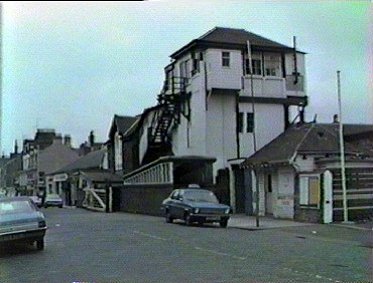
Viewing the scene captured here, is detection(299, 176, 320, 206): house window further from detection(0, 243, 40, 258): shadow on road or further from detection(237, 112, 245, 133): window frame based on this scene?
detection(0, 243, 40, 258): shadow on road

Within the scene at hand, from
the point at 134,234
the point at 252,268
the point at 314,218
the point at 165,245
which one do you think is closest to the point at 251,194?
the point at 314,218

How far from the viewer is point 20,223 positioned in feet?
48.1

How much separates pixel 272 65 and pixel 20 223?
1692 centimetres

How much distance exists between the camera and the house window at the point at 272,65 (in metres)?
27.5

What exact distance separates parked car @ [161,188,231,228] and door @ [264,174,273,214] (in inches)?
152

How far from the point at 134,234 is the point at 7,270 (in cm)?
787

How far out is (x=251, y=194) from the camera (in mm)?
29328

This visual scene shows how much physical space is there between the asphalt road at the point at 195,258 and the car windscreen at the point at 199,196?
5.12 m

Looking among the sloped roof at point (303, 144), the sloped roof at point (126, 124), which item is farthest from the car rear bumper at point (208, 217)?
the sloped roof at point (126, 124)

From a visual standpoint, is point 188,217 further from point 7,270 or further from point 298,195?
point 7,270

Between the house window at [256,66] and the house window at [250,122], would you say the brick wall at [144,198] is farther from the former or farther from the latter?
the house window at [256,66]

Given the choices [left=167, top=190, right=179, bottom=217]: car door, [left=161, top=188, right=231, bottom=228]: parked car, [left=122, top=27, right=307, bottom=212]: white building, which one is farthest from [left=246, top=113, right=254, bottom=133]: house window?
[left=167, top=190, right=179, bottom=217]: car door

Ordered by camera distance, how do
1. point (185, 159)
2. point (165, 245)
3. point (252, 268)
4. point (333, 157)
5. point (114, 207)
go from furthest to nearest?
1. point (114, 207)
2. point (185, 159)
3. point (333, 157)
4. point (165, 245)
5. point (252, 268)

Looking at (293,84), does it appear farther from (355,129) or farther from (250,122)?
(355,129)
